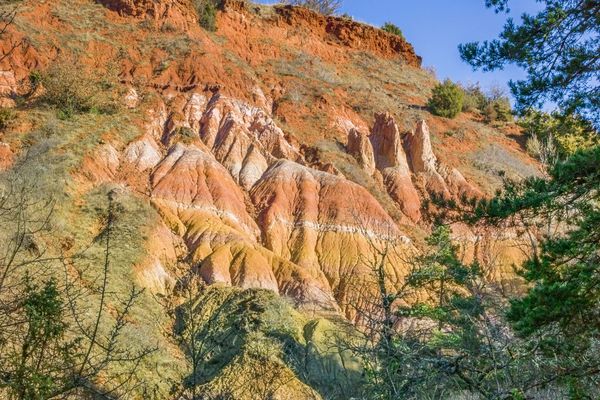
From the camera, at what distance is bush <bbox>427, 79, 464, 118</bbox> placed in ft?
157

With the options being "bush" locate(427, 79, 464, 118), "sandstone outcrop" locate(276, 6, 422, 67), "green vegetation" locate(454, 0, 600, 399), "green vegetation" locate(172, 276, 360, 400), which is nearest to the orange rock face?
"bush" locate(427, 79, 464, 118)

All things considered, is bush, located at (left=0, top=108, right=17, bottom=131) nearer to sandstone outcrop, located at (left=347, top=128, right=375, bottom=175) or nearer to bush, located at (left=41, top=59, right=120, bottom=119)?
bush, located at (left=41, top=59, right=120, bottom=119)

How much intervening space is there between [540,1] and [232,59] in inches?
Result: 1363

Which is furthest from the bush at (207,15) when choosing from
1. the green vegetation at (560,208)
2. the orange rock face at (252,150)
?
the green vegetation at (560,208)

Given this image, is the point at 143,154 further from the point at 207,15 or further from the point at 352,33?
the point at 352,33

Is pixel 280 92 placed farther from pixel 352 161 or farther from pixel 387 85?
pixel 387 85

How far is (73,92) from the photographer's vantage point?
28.2m

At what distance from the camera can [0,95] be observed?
28.5m

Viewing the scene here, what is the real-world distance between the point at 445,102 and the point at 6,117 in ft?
119

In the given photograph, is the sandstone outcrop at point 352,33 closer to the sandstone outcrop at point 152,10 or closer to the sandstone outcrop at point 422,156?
the sandstone outcrop at point 152,10

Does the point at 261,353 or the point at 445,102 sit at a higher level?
the point at 445,102

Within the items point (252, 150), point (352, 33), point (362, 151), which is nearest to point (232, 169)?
point (252, 150)

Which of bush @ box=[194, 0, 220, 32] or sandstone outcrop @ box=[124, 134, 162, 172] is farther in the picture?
bush @ box=[194, 0, 220, 32]

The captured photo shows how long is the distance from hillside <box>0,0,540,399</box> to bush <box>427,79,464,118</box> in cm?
117
